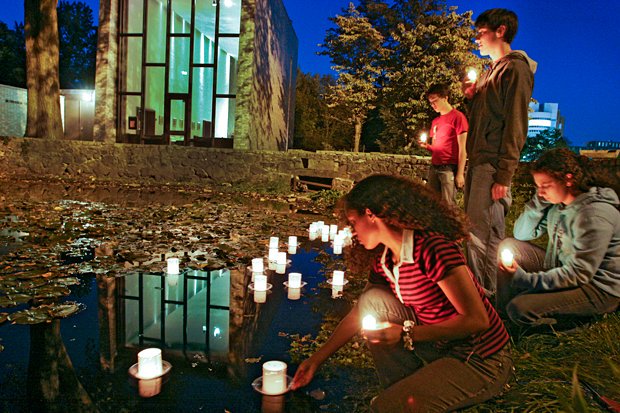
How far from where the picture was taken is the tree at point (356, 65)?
23672 millimetres

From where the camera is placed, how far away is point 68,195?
10.7 metres

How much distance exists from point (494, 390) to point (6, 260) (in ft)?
15.7

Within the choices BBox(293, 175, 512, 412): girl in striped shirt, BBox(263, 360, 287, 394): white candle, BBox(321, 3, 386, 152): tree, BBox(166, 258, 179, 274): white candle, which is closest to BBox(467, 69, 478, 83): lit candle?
BBox(293, 175, 512, 412): girl in striped shirt

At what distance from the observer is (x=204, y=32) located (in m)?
19.8

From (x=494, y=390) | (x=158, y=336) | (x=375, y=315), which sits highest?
(x=375, y=315)

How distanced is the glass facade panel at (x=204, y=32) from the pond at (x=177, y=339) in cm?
1553

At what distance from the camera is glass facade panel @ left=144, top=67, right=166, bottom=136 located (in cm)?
1833

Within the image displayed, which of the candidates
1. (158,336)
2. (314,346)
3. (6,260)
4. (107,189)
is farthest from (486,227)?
(107,189)

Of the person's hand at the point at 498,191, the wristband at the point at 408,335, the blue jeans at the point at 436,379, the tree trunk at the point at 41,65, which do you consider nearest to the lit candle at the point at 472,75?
the person's hand at the point at 498,191

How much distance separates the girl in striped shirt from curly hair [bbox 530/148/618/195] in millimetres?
1186

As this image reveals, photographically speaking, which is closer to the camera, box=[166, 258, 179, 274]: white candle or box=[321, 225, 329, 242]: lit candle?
box=[166, 258, 179, 274]: white candle

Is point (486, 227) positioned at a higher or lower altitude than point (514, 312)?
higher

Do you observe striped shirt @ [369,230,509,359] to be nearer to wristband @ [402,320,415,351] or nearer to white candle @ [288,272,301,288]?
wristband @ [402,320,415,351]

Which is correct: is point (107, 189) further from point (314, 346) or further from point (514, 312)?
point (514, 312)
